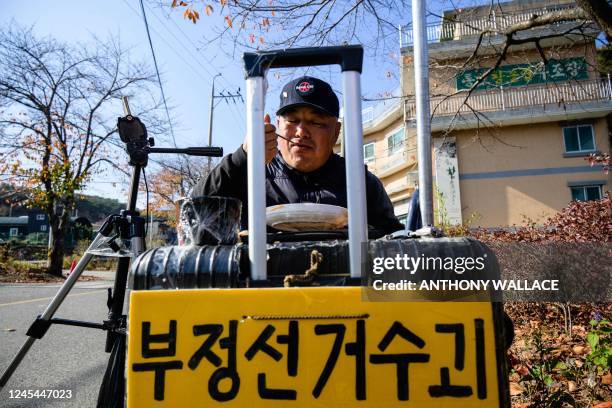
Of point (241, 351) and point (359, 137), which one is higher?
point (359, 137)

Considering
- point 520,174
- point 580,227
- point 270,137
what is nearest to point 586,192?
point 520,174

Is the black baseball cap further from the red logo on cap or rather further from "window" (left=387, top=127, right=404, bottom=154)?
"window" (left=387, top=127, right=404, bottom=154)

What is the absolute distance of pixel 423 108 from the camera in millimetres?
5680

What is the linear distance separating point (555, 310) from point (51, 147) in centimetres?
1494

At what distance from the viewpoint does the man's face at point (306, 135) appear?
1.83 m

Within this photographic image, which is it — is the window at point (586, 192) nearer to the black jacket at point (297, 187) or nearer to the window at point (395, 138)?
the window at point (395, 138)

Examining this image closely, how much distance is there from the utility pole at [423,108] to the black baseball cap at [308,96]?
4.09 m

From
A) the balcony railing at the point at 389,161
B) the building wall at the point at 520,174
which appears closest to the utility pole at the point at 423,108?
the building wall at the point at 520,174

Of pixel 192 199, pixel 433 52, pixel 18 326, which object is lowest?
pixel 18 326

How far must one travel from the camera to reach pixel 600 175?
567 inches

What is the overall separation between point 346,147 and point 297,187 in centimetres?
105

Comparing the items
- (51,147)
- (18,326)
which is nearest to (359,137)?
(18,326)

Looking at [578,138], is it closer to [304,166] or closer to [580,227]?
[580,227]

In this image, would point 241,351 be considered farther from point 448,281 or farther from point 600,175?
point 600,175
